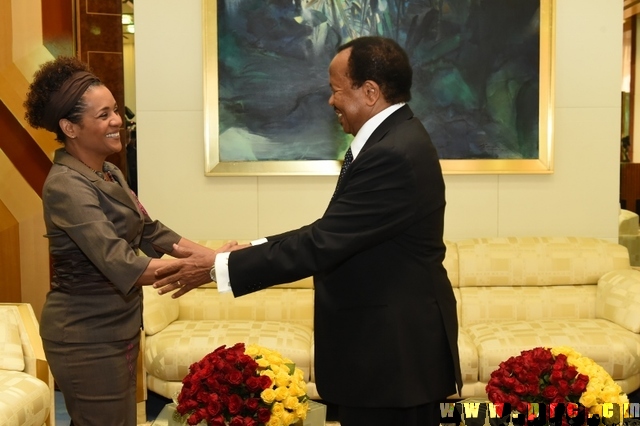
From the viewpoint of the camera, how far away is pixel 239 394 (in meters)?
2.95

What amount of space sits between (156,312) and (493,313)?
6.71 ft

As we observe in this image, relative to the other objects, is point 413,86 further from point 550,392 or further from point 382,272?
point 382,272

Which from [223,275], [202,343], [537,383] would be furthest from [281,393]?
[202,343]

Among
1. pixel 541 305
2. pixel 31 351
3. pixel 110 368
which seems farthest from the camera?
pixel 541 305

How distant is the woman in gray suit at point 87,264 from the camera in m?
2.42

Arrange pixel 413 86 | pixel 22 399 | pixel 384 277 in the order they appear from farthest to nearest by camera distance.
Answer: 1. pixel 413 86
2. pixel 22 399
3. pixel 384 277

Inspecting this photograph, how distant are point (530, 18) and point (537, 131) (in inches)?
29.7

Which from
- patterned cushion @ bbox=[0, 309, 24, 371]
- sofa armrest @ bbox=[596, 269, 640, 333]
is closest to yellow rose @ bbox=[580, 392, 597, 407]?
sofa armrest @ bbox=[596, 269, 640, 333]

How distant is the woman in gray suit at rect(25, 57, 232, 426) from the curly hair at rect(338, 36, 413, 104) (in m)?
0.87

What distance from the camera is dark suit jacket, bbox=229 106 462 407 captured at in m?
2.21

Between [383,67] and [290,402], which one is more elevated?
[383,67]

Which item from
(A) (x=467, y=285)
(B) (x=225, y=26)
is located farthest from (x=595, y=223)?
(B) (x=225, y=26)

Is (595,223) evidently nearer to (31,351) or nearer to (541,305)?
(541,305)

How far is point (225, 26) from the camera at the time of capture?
5156 mm
